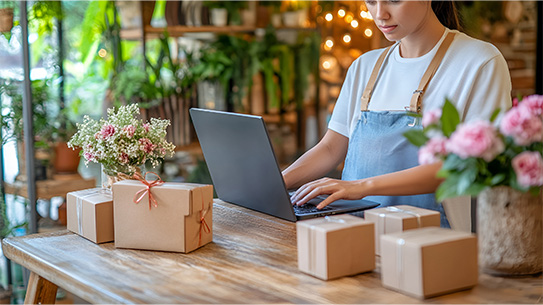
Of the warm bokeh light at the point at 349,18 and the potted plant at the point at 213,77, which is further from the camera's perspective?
the warm bokeh light at the point at 349,18

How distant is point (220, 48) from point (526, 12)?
371 centimetres

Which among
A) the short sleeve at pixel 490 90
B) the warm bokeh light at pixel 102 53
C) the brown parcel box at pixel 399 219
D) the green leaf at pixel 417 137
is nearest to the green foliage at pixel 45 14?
the warm bokeh light at pixel 102 53

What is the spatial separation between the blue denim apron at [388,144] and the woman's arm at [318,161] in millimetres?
117

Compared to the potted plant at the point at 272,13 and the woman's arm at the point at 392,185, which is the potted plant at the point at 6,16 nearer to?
the woman's arm at the point at 392,185

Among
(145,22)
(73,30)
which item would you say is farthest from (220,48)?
(73,30)

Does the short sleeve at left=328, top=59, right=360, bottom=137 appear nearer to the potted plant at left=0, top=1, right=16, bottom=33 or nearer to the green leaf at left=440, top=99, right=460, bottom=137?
the green leaf at left=440, top=99, right=460, bottom=137

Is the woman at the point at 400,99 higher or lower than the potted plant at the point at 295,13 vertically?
lower

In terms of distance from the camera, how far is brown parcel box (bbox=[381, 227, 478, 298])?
123cm

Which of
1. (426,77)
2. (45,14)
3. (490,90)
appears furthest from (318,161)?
(45,14)

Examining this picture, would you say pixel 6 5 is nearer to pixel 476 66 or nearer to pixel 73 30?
pixel 73 30

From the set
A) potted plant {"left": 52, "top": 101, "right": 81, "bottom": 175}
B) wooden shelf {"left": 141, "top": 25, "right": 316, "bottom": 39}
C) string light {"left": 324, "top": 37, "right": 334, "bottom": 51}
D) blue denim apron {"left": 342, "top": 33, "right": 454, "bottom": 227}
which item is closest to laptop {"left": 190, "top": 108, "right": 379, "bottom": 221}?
blue denim apron {"left": 342, "top": 33, "right": 454, "bottom": 227}

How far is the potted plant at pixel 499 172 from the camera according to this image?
119 centimetres

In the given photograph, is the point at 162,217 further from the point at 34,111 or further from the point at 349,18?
the point at 349,18

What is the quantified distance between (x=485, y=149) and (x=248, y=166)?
0.80m
